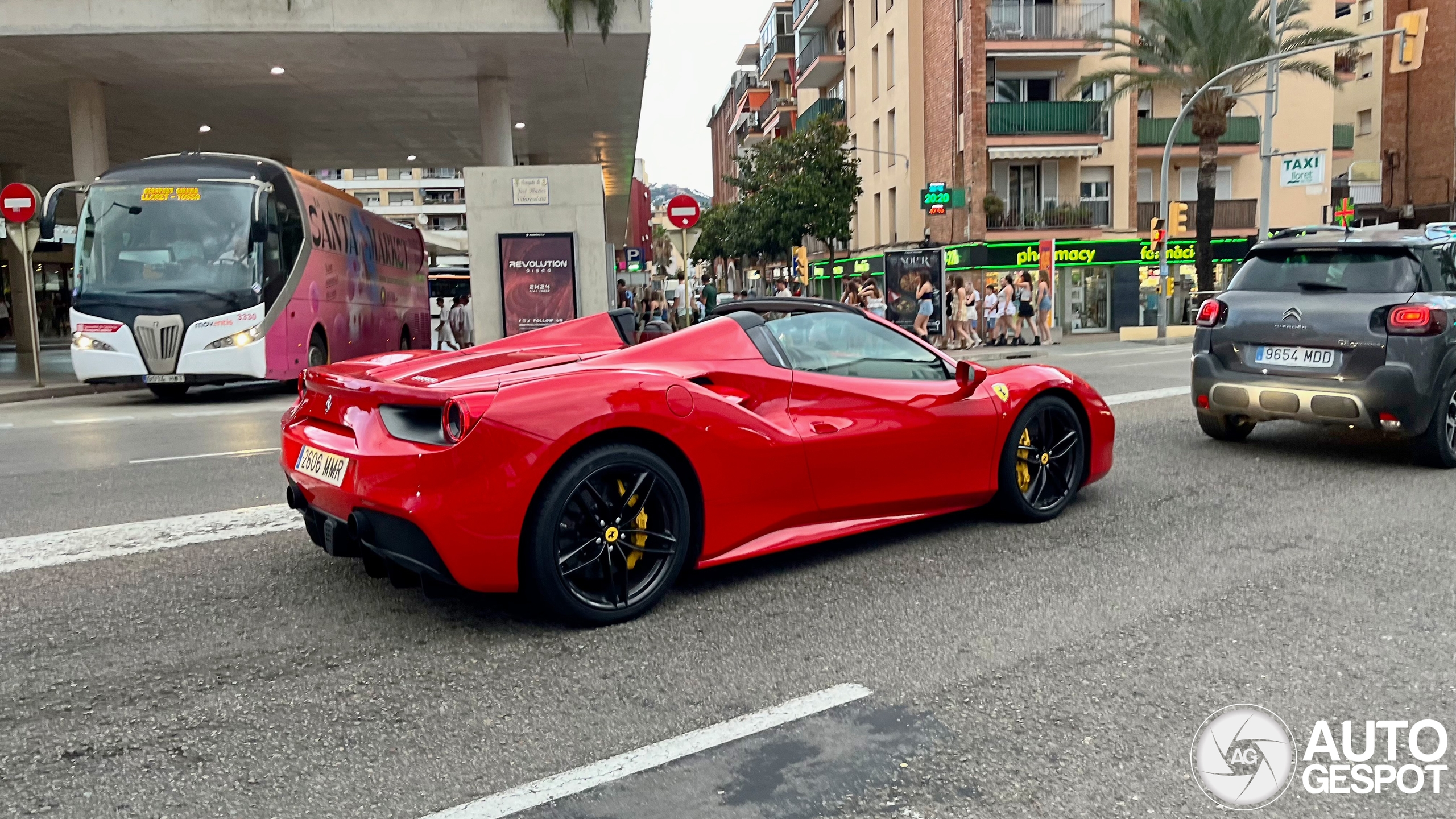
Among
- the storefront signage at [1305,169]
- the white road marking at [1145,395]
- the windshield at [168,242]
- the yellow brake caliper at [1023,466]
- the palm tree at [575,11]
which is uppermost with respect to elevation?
the palm tree at [575,11]

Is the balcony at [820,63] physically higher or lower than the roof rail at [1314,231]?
higher

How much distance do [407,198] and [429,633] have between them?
4500 inches

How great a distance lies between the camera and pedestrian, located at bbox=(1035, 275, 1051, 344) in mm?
27219

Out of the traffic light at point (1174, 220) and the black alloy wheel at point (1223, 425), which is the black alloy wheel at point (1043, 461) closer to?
the black alloy wheel at point (1223, 425)

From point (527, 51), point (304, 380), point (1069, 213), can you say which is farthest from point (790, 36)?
point (304, 380)

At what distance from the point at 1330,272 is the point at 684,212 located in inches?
412

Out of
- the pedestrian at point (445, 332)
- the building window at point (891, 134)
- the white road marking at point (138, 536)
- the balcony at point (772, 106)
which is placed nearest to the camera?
the white road marking at point (138, 536)

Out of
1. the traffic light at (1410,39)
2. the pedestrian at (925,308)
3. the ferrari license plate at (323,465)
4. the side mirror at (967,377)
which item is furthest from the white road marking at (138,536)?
the traffic light at (1410,39)

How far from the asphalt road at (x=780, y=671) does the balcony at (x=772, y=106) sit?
6206 centimetres

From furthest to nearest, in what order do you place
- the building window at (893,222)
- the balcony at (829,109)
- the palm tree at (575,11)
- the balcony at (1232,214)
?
the balcony at (829,109), the building window at (893,222), the balcony at (1232,214), the palm tree at (575,11)

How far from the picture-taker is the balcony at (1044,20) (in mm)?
37031

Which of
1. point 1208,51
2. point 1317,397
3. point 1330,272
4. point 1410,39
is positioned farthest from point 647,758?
point 1208,51

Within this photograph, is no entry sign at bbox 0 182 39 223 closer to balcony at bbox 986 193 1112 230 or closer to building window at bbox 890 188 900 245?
balcony at bbox 986 193 1112 230

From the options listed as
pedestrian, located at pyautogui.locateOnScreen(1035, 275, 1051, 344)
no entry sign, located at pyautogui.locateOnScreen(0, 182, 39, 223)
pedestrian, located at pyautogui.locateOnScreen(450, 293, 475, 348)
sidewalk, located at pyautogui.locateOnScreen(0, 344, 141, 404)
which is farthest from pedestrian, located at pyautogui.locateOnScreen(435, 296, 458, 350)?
pedestrian, located at pyautogui.locateOnScreen(1035, 275, 1051, 344)
